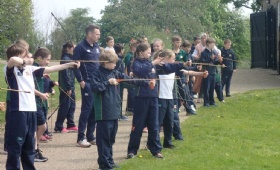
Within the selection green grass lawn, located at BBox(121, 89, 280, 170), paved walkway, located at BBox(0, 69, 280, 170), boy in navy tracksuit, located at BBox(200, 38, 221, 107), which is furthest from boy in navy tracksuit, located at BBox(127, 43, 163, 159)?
boy in navy tracksuit, located at BBox(200, 38, 221, 107)

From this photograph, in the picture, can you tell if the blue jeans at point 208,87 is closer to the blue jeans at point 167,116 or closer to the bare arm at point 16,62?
the blue jeans at point 167,116

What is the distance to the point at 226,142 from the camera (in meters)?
11.4

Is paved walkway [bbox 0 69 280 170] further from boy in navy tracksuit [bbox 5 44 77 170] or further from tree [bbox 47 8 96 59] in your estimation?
tree [bbox 47 8 96 59]

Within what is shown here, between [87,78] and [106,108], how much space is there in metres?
2.32

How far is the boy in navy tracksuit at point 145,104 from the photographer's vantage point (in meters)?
9.96

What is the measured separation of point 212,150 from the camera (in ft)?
34.9

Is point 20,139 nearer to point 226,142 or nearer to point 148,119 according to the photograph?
point 148,119

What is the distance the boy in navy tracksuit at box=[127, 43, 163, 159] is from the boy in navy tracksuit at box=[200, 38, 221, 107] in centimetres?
632

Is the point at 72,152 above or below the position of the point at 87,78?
below

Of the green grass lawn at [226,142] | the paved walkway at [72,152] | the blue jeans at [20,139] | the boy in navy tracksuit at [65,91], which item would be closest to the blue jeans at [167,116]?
the green grass lawn at [226,142]

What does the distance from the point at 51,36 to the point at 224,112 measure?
21832mm

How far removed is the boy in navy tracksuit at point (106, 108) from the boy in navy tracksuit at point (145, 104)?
27.7 inches

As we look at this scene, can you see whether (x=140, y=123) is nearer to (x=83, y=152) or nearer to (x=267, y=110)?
(x=83, y=152)

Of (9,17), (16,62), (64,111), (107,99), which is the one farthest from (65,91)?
(9,17)
